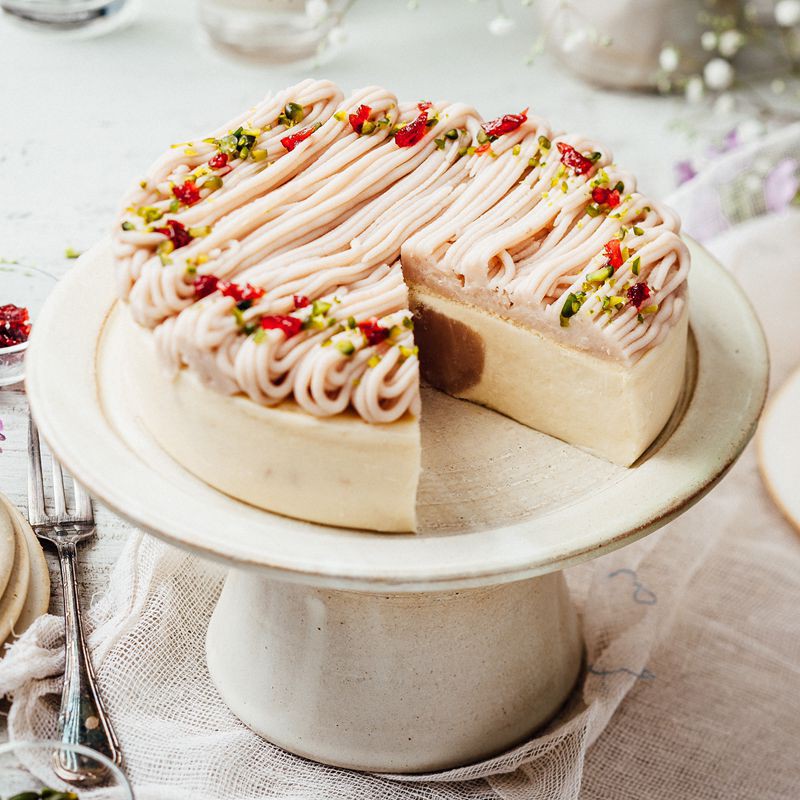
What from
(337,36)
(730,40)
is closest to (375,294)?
(337,36)

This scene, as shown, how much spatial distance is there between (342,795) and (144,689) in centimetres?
53

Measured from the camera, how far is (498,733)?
2684mm

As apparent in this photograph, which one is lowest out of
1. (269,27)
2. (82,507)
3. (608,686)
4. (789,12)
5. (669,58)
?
(608,686)

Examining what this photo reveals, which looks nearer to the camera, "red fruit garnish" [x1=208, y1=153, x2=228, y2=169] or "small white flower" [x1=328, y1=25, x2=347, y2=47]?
"red fruit garnish" [x1=208, y1=153, x2=228, y2=169]

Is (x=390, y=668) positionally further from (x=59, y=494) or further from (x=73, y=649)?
(x=59, y=494)

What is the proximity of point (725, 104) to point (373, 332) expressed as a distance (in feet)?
10.2

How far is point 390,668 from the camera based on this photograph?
2.53 m

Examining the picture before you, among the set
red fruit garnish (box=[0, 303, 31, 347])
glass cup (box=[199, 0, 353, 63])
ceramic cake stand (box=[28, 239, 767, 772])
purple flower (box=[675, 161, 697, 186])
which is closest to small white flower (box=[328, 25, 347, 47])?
glass cup (box=[199, 0, 353, 63])

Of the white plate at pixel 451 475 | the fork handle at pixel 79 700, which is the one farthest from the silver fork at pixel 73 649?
the white plate at pixel 451 475

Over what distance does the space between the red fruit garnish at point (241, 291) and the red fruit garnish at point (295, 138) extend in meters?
0.46

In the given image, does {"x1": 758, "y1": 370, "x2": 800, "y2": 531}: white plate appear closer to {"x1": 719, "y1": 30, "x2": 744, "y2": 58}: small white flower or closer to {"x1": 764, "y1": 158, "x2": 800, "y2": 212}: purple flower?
{"x1": 764, "y1": 158, "x2": 800, "y2": 212}: purple flower

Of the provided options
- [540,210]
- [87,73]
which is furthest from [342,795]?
[87,73]

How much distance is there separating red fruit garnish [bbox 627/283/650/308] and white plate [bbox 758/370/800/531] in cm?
128

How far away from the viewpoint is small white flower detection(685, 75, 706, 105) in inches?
186
